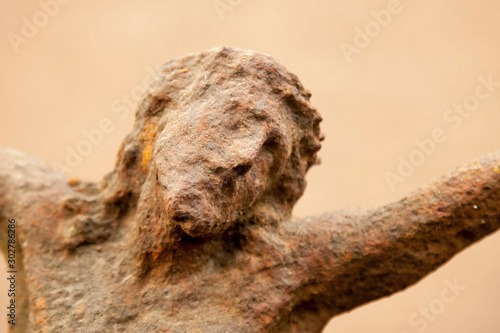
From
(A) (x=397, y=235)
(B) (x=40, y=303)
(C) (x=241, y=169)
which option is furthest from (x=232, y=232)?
(B) (x=40, y=303)

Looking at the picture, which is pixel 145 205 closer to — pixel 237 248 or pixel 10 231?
pixel 237 248

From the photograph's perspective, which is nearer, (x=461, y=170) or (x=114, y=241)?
(x=461, y=170)

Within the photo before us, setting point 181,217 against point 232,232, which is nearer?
point 181,217

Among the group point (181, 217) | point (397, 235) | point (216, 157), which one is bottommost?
point (397, 235)

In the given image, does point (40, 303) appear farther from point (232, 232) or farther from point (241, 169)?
point (241, 169)

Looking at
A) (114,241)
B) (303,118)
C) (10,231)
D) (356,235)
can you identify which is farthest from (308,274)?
(10,231)

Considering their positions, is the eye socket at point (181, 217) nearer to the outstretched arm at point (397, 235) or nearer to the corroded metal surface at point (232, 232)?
the corroded metal surface at point (232, 232)
